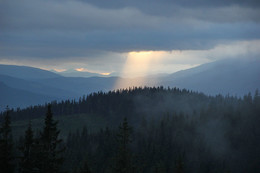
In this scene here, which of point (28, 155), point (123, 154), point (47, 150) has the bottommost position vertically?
point (123, 154)

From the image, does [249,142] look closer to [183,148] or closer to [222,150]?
[222,150]

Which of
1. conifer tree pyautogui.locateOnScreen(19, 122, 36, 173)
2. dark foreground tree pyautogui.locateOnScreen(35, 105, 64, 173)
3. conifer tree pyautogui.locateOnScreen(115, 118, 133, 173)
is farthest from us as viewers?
conifer tree pyautogui.locateOnScreen(115, 118, 133, 173)

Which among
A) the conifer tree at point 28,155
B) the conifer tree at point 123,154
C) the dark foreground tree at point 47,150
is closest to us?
the dark foreground tree at point 47,150

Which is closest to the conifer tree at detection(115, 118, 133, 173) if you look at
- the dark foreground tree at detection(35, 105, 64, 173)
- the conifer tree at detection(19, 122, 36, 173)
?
the dark foreground tree at detection(35, 105, 64, 173)

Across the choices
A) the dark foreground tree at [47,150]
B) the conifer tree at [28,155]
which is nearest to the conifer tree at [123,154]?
the dark foreground tree at [47,150]

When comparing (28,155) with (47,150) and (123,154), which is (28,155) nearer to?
(47,150)

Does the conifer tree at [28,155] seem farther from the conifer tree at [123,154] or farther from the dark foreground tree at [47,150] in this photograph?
the conifer tree at [123,154]

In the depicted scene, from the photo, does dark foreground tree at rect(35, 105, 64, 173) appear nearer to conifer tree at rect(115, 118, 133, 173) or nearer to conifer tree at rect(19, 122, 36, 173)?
conifer tree at rect(19, 122, 36, 173)

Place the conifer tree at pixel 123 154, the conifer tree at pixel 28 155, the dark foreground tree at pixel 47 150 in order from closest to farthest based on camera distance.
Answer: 1. the dark foreground tree at pixel 47 150
2. the conifer tree at pixel 28 155
3. the conifer tree at pixel 123 154

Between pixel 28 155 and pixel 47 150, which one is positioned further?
pixel 28 155

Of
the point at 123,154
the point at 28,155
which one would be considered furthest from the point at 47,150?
the point at 123,154

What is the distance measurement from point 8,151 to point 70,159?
125664mm

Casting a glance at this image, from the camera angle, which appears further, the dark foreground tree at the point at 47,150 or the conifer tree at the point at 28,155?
the conifer tree at the point at 28,155

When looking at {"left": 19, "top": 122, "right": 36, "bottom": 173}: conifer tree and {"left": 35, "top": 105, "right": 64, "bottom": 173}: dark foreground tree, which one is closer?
{"left": 35, "top": 105, "right": 64, "bottom": 173}: dark foreground tree
